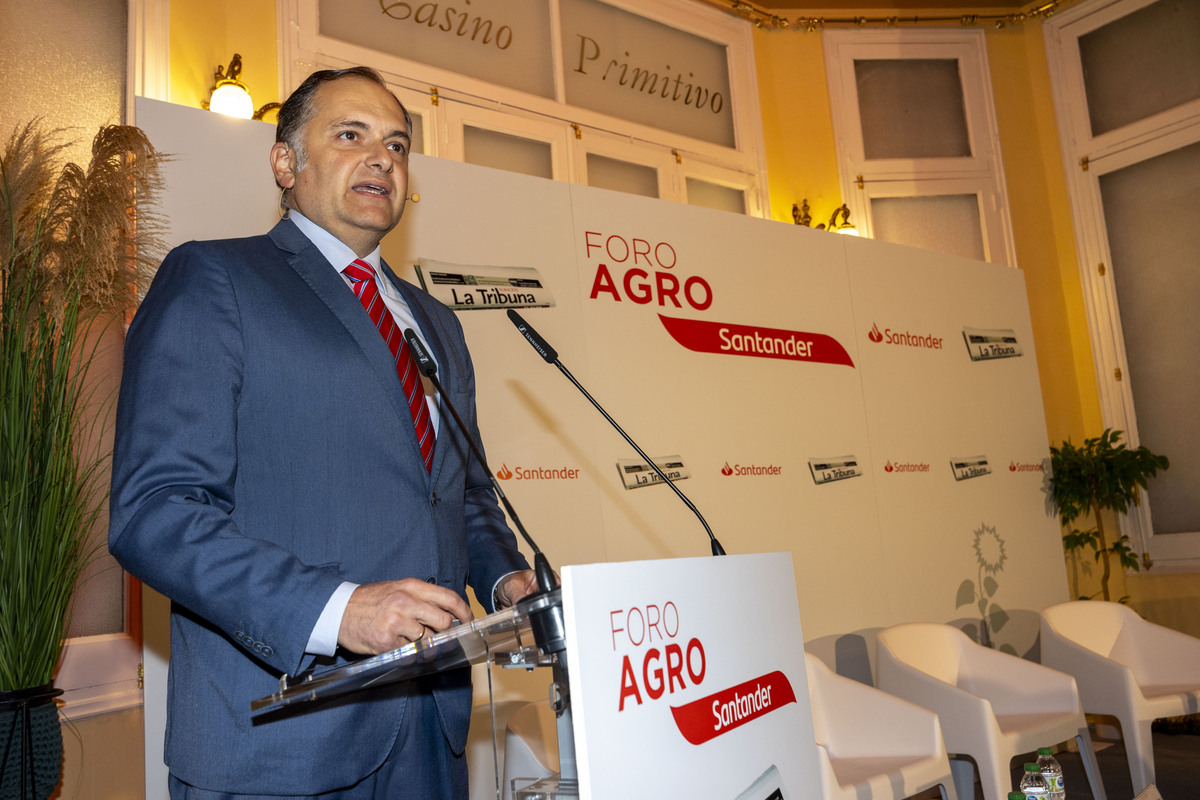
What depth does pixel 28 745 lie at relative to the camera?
2.17 meters

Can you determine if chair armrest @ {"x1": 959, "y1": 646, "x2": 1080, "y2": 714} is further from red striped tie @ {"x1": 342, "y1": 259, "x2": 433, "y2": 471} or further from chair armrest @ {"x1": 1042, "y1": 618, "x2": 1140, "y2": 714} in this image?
red striped tie @ {"x1": 342, "y1": 259, "x2": 433, "y2": 471}

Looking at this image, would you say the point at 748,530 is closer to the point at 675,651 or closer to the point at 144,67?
the point at 675,651

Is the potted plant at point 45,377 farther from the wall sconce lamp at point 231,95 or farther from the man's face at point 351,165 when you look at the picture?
the wall sconce lamp at point 231,95

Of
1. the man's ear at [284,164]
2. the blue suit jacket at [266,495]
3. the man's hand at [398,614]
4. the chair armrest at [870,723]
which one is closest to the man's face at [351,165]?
the man's ear at [284,164]

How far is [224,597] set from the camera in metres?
1.15

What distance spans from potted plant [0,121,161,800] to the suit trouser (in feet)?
3.85

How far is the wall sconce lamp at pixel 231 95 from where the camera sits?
4035 millimetres

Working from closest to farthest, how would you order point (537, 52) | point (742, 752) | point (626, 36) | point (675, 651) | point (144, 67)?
point (675, 651), point (742, 752), point (144, 67), point (537, 52), point (626, 36)

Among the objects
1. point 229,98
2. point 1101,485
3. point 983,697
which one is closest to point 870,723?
point 983,697

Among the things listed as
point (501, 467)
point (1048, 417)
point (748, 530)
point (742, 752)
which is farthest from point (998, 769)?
point (1048, 417)

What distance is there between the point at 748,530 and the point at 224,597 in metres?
3.03

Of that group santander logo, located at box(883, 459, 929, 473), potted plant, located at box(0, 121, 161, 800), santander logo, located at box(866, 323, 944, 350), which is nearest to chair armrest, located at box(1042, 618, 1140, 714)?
santander logo, located at box(883, 459, 929, 473)

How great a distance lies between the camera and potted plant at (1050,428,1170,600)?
553cm

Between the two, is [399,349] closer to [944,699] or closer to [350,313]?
[350,313]
